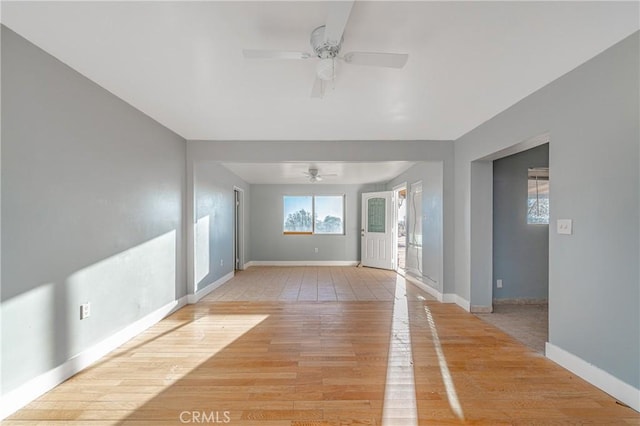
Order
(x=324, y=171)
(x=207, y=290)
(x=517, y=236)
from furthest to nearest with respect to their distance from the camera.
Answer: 1. (x=324, y=171)
2. (x=207, y=290)
3. (x=517, y=236)

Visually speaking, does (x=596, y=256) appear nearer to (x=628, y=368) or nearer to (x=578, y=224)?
(x=578, y=224)

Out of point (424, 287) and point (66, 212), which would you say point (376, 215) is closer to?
point (424, 287)

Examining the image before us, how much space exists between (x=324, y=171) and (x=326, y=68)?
4.16m

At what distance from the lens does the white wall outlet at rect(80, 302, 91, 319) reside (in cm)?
225

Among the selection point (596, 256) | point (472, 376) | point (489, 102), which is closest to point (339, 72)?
point (489, 102)

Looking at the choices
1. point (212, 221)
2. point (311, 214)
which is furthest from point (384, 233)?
point (212, 221)

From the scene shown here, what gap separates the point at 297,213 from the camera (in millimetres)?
7832

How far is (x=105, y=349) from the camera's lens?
250 cm

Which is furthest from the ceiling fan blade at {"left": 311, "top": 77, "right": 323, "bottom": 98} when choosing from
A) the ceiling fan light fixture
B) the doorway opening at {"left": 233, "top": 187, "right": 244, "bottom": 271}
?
the doorway opening at {"left": 233, "top": 187, "right": 244, "bottom": 271}

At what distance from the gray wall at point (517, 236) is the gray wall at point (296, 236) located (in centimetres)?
400

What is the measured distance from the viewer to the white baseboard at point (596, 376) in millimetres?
1797

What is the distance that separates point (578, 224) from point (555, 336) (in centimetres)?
96

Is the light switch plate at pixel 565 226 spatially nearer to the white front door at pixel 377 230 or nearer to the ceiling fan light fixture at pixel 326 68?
the ceiling fan light fixture at pixel 326 68

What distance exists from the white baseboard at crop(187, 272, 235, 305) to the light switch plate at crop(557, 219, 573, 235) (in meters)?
4.24
